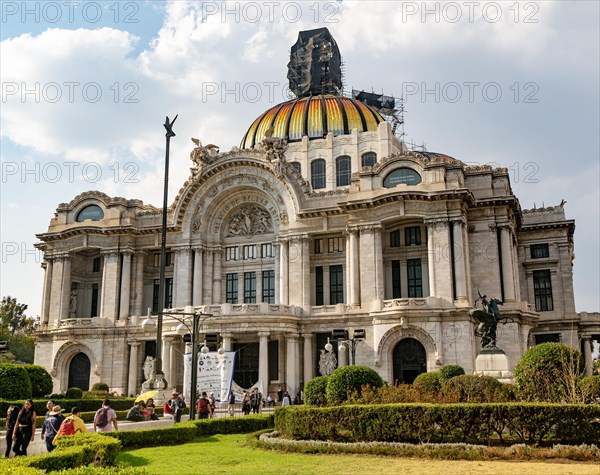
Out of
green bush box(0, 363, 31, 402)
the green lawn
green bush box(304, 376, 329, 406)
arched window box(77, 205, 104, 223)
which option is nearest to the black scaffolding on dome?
arched window box(77, 205, 104, 223)

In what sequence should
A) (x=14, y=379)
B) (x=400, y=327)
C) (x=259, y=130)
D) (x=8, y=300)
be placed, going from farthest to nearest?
(x=8, y=300) < (x=259, y=130) < (x=400, y=327) < (x=14, y=379)

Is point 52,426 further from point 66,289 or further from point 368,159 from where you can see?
point 368,159

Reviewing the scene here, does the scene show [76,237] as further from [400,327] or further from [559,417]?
[559,417]

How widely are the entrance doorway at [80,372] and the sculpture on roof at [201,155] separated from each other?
61.4 ft

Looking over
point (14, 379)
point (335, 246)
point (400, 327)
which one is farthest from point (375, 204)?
point (14, 379)

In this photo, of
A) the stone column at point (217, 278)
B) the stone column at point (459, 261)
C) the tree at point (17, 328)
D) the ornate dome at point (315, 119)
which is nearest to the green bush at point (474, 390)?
the stone column at point (459, 261)

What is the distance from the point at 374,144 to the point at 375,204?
1437cm

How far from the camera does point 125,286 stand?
57281mm

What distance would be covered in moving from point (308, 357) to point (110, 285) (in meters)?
19.3

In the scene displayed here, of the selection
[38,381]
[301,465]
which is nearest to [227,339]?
[38,381]

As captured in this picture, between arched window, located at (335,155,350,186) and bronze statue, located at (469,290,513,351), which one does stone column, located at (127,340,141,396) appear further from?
bronze statue, located at (469,290,513,351)

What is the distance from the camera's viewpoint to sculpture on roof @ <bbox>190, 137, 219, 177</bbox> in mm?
56406

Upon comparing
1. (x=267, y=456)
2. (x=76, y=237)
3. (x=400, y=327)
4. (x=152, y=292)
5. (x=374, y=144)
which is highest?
(x=374, y=144)

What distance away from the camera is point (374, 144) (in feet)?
204
